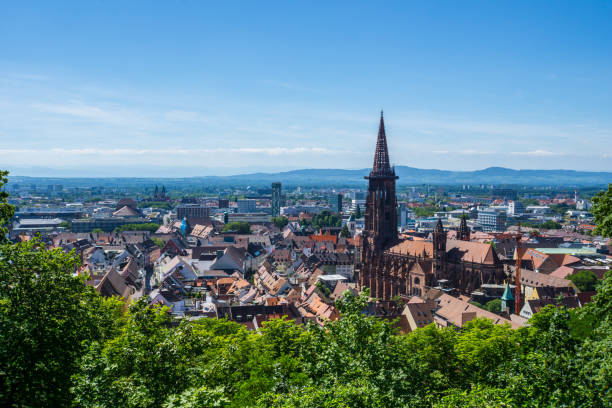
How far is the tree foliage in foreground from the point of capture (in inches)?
755

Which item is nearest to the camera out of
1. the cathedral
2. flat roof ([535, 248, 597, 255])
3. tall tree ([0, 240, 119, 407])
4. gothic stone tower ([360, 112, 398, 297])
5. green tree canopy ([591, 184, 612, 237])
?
tall tree ([0, 240, 119, 407])

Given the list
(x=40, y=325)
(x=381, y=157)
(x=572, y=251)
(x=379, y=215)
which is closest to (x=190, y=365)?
(x=40, y=325)

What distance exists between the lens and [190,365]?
80.8 feet

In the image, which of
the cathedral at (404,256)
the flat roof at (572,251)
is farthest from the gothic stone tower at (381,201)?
the flat roof at (572,251)

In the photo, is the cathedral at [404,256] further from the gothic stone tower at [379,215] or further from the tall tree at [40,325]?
the tall tree at [40,325]

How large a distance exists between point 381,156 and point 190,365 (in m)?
81.4

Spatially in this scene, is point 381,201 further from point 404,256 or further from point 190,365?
point 190,365

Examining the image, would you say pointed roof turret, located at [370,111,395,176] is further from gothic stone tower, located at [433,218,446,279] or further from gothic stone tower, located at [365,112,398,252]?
gothic stone tower, located at [433,218,446,279]

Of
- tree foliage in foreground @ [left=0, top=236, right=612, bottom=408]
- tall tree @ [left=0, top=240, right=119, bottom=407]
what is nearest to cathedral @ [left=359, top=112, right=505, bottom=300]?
tree foliage in foreground @ [left=0, top=236, right=612, bottom=408]

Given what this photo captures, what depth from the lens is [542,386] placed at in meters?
21.6

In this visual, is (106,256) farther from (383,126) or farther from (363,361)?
(363,361)

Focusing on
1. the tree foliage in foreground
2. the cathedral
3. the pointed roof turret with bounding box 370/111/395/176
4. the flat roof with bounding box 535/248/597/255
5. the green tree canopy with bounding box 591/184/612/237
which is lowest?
the flat roof with bounding box 535/248/597/255

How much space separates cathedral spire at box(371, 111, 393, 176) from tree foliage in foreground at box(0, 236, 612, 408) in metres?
72.3

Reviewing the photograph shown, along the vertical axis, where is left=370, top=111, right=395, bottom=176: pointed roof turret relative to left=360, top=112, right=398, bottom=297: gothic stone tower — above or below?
above
